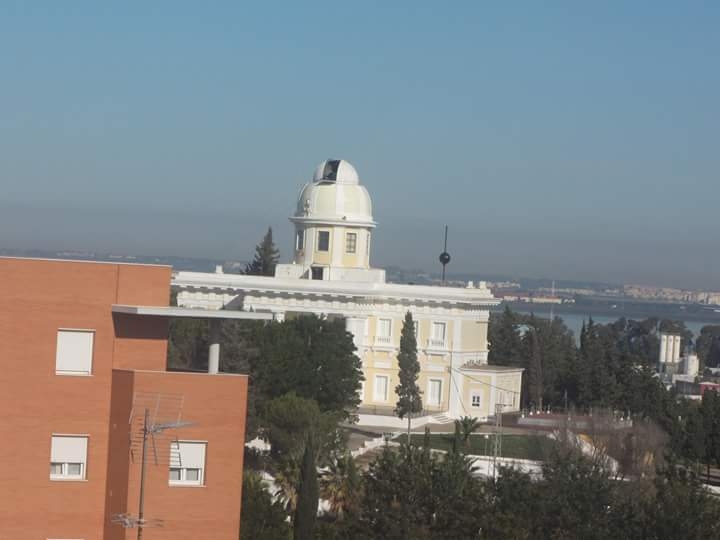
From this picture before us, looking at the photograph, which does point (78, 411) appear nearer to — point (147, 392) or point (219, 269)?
point (147, 392)

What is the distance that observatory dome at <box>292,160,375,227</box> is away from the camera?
81.2 meters

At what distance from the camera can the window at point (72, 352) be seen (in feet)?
94.4

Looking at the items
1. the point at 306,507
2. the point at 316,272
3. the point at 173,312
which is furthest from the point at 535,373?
the point at 173,312

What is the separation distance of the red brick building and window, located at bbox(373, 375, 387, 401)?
48591 millimetres

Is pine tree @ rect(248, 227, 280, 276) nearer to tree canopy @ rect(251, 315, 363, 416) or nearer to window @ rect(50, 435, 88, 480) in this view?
tree canopy @ rect(251, 315, 363, 416)

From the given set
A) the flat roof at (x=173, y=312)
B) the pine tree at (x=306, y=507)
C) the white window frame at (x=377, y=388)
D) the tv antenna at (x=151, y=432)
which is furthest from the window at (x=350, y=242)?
the tv antenna at (x=151, y=432)

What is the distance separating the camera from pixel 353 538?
37.3 meters

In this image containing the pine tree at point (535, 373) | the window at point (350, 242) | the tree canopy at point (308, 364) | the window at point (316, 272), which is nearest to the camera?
the tree canopy at point (308, 364)

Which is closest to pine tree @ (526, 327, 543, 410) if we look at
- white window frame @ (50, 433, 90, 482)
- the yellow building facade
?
the yellow building facade

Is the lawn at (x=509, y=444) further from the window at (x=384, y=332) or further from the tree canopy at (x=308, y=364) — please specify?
the window at (x=384, y=332)

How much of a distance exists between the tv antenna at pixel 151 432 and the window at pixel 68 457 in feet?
3.97

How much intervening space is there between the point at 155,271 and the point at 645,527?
13487 millimetres

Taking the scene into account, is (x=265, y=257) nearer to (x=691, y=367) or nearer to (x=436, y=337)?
(x=436, y=337)

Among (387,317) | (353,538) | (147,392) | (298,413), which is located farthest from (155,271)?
(387,317)
